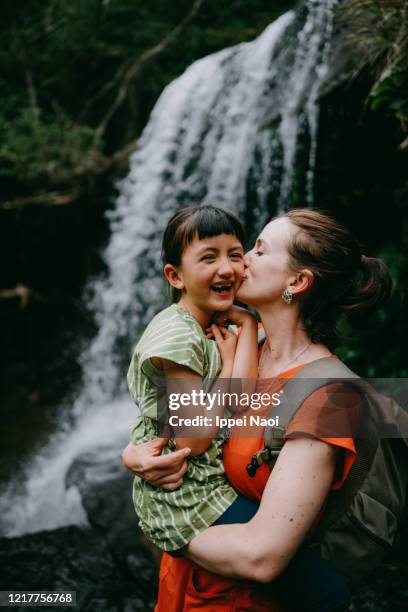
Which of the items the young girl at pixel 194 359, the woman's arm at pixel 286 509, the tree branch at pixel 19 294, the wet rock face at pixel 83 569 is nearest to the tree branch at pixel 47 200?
the tree branch at pixel 19 294

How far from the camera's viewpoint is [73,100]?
8.75 m

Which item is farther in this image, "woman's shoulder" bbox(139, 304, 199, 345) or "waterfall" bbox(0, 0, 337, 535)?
"waterfall" bbox(0, 0, 337, 535)

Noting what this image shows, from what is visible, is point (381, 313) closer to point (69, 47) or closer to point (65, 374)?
point (65, 374)

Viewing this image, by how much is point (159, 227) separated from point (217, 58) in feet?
8.03

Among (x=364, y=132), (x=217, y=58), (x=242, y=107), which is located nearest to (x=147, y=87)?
(x=217, y=58)

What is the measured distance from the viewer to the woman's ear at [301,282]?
1.54 metres

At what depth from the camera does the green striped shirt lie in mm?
1447

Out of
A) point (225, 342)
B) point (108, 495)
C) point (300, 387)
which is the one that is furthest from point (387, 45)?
point (108, 495)

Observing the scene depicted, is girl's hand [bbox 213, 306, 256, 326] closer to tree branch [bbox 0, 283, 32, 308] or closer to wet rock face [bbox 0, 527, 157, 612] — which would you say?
wet rock face [bbox 0, 527, 157, 612]

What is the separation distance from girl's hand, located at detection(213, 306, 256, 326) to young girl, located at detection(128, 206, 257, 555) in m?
0.02

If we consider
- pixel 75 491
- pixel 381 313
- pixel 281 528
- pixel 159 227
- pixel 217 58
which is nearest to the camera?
pixel 281 528

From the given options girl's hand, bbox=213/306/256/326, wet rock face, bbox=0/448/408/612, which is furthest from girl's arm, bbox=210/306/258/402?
wet rock face, bbox=0/448/408/612

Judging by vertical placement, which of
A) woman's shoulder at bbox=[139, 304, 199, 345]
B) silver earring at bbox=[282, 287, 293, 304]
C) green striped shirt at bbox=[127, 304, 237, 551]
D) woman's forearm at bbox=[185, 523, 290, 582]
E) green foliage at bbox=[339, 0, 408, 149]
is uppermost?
green foliage at bbox=[339, 0, 408, 149]

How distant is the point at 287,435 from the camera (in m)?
1.30
